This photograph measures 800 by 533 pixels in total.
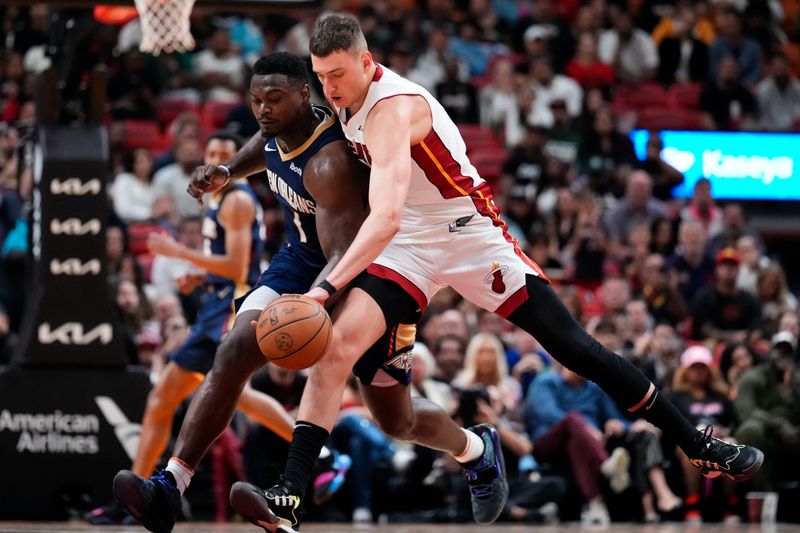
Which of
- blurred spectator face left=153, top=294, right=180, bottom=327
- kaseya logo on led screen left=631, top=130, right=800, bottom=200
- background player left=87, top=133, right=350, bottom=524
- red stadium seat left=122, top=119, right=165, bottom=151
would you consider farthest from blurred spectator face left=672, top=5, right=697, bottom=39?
background player left=87, top=133, right=350, bottom=524

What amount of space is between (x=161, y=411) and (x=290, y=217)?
8.11 ft

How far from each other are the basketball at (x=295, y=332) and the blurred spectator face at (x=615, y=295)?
317 inches

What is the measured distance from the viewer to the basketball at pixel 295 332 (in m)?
5.46

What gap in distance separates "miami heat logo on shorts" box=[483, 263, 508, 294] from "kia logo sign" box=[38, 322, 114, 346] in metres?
3.72

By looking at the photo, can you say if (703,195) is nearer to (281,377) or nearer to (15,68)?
(281,377)

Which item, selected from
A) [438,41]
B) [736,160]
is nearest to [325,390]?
[438,41]

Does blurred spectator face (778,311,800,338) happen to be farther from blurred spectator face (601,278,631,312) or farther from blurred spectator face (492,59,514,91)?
blurred spectator face (492,59,514,91)

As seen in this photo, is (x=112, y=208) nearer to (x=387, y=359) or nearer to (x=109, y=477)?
(x=109, y=477)

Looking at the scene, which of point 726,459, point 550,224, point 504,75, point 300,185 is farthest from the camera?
point 504,75

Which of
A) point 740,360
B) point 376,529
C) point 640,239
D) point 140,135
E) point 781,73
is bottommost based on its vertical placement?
point 376,529

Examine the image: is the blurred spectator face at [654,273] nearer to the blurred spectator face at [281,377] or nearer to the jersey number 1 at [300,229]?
the blurred spectator face at [281,377]

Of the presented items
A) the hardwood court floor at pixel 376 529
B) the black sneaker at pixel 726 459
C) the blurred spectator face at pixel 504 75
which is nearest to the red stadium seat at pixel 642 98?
the blurred spectator face at pixel 504 75

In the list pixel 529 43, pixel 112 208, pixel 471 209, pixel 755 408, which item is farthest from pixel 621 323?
pixel 471 209

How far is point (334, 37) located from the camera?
228 inches
